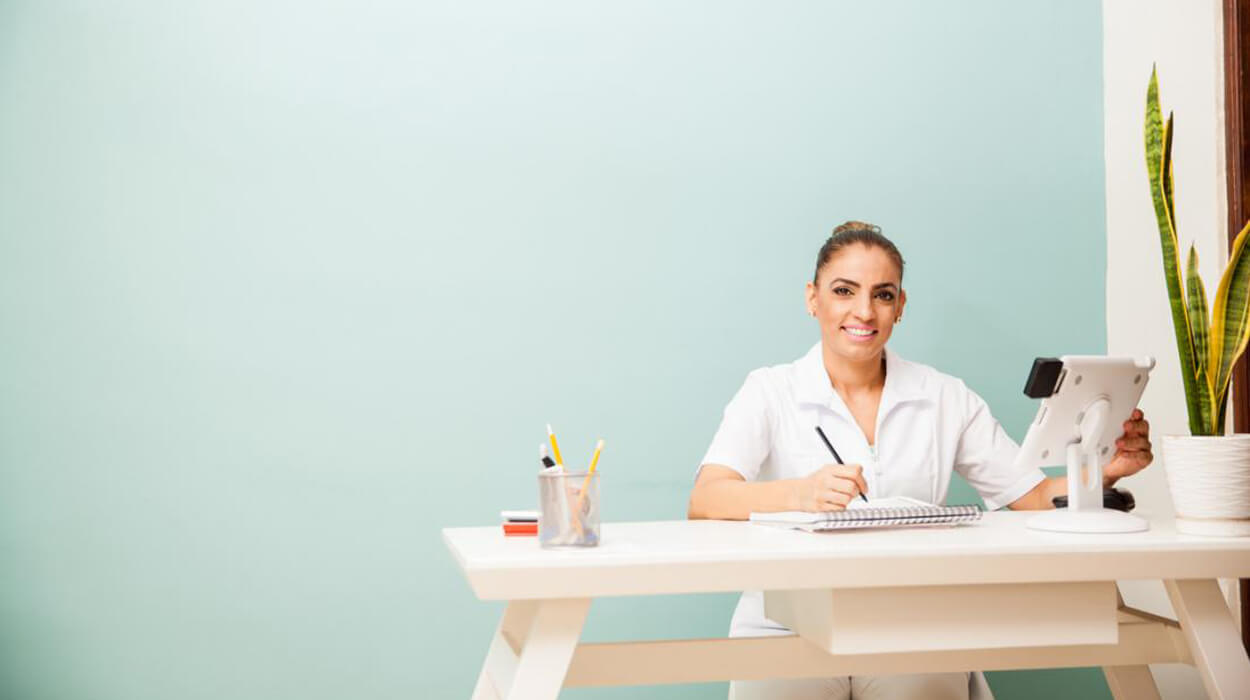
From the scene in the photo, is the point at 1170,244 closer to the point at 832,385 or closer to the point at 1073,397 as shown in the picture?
the point at 1073,397

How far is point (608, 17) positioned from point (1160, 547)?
1865mm

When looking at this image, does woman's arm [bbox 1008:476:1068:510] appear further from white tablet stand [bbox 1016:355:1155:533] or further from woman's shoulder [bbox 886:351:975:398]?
white tablet stand [bbox 1016:355:1155:533]

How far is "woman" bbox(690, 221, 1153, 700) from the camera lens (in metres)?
2.35

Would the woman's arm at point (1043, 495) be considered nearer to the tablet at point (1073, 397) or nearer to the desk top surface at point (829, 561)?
the tablet at point (1073, 397)

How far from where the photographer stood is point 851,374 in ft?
7.95

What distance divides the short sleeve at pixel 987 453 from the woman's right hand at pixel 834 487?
2.28 ft

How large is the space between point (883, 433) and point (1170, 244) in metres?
0.68

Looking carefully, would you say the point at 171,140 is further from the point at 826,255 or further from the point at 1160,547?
the point at 1160,547

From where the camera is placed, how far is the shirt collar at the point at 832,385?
238cm

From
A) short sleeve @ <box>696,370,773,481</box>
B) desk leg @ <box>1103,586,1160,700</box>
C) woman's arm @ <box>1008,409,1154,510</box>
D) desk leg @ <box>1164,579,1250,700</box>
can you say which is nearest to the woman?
short sleeve @ <box>696,370,773,481</box>

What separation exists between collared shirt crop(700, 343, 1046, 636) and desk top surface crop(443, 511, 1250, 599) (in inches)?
24.3

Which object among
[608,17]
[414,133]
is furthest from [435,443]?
[608,17]

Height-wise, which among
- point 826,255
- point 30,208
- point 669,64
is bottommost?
point 826,255

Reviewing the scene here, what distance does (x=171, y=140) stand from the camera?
272cm
